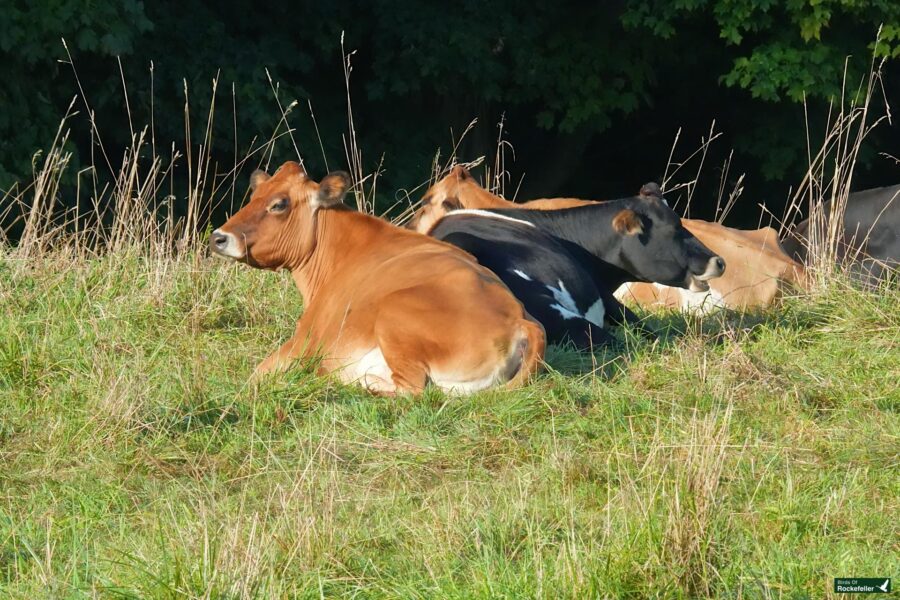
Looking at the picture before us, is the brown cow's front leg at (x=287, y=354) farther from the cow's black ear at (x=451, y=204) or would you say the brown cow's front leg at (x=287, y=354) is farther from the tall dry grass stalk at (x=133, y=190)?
the cow's black ear at (x=451, y=204)

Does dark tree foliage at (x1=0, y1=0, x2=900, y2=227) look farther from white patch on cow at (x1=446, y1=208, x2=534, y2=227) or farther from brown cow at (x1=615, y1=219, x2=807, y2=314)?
brown cow at (x1=615, y1=219, x2=807, y2=314)

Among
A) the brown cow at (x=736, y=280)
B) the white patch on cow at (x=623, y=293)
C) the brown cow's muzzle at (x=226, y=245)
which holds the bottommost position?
the white patch on cow at (x=623, y=293)

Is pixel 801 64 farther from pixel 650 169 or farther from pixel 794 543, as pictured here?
pixel 794 543

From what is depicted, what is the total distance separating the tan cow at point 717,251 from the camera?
9.28 meters

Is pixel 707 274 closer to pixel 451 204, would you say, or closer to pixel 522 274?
pixel 522 274

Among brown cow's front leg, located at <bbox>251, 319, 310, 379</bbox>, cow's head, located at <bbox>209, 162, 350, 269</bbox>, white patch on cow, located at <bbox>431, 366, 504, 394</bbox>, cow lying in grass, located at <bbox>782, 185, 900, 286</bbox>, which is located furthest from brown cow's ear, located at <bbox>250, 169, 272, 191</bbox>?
cow lying in grass, located at <bbox>782, 185, 900, 286</bbox>

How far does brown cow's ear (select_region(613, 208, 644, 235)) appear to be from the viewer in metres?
8.46

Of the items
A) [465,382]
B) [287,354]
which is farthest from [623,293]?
[465,382]

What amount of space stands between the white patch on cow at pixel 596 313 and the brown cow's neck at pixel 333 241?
129 cm

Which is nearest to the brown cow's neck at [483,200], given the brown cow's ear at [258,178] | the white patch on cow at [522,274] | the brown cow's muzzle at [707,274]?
the brown cow's muzzle at [707,274]

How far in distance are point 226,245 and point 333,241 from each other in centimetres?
56

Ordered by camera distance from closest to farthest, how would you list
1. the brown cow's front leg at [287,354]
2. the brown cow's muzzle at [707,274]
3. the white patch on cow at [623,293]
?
the brown cow's front leg at [287,354] < the brown cow's muzzle at [707,274] < the white patch on cow at [623,293]

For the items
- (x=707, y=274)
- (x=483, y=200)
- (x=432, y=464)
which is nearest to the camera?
(x=432, y=464)

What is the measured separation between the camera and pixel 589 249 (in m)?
8.64
